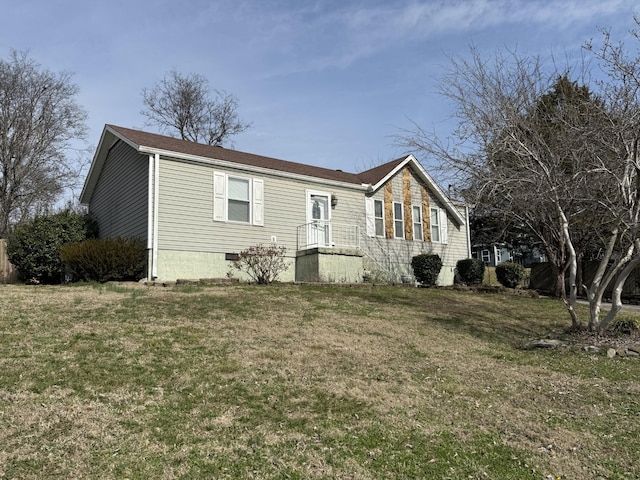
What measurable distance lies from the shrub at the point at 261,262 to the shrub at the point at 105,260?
2694mm

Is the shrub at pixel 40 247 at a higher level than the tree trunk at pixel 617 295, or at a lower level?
higher

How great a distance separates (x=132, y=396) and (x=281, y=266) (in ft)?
31.2

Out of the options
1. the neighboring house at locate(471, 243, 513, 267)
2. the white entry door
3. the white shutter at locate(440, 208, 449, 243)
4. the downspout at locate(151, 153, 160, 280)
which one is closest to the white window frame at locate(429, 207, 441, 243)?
the white shutter at locate(440, 208, 449, 243)

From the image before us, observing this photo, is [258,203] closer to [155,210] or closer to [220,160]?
[220,160]

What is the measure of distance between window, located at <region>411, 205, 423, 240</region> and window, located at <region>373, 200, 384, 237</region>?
1.45 metres

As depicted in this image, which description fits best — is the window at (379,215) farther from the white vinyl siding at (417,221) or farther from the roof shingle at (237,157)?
the white vinyl siding at (417,221)

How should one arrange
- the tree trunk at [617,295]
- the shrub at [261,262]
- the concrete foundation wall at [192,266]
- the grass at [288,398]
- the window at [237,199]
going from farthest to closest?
1. the window at [237,199]
2. the shrub at [261,262]
3. the concrete foundation wall at [192,266]
4. the tree trunk at [617,295]
5. the grass at [288,398]

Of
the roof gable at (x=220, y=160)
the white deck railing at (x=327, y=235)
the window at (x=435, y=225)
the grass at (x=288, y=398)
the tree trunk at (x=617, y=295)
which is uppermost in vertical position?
the roof gable at (x=220, y=160)

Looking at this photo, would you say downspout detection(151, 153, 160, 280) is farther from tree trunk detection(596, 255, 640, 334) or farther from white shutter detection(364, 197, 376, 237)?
tree trunk detection(596, 255, 640, 334)

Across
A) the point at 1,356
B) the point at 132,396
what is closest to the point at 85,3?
the point at 1,356

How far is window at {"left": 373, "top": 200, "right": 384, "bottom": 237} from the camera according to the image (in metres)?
18.2

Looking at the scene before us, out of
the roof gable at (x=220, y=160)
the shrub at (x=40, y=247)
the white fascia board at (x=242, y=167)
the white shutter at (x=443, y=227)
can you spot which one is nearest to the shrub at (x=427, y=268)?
the roof gable at (x=220, y=160)

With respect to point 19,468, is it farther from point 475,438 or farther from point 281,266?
point 281,266

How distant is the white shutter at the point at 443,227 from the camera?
19.9 metres
